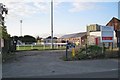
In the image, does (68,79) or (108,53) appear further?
(108,53)

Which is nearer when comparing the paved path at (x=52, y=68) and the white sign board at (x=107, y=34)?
the paved path at (x=52, y=68)

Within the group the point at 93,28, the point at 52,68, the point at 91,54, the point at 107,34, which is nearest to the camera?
the point at 52,68

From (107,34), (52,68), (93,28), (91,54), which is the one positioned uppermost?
(93,28)

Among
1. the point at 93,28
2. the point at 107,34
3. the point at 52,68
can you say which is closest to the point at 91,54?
the point at 107,34

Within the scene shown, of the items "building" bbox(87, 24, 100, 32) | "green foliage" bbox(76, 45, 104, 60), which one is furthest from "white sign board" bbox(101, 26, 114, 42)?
"building" bbox(87, 24, 100, 32)

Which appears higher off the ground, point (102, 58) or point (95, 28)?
point (95, 28)

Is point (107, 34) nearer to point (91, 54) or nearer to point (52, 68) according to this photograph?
point (91, 54)

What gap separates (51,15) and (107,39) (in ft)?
74.4

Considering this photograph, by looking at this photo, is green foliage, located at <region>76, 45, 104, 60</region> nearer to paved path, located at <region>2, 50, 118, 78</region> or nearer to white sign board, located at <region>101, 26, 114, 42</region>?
white sign board, located at <region>101, 26, 114, 42</region>

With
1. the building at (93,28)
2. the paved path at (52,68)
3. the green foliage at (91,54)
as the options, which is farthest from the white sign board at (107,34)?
the building at (93,28)

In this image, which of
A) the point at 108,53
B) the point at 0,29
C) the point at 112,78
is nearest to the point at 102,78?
the point at 112,78

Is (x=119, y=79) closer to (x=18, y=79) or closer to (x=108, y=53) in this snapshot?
(x=18, y=79)

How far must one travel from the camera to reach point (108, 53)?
88.5 ft

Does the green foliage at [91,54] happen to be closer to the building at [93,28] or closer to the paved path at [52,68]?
the paved path at [52,68]
